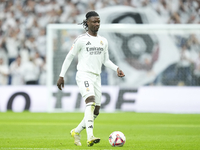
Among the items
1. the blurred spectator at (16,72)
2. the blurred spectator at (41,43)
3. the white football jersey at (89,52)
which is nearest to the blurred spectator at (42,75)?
the blurred spectator at (16,72)

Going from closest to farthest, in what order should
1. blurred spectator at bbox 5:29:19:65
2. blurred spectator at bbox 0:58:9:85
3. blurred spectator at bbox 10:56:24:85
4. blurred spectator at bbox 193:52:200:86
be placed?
blurred spectator at bbox 193:52:200:86 → blurred spectator at bbox 10:56:24:85 → blurred spectator at bbox 0:58:9:85 → blurred spectator at bbox 5:29:19:65

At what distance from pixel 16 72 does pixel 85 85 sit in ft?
38.1

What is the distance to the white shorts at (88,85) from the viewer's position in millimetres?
6633

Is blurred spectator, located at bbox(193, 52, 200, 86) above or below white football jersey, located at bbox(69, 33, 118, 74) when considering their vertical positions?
below

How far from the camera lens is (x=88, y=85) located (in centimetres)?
667

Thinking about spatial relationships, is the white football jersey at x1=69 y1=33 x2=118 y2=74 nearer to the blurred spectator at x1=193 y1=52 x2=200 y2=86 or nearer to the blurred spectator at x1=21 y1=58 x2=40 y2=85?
the blurred spectator at x1=193 y1=52 x2=200 y2=86

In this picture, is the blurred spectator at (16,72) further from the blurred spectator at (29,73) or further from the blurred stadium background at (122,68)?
the blurred spectator at (29,73)

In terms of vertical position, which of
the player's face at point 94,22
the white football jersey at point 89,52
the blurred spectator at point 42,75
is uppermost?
the player's face at point 94,22

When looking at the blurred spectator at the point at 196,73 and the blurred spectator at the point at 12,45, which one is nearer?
the blurred spectator at the point at 196,73

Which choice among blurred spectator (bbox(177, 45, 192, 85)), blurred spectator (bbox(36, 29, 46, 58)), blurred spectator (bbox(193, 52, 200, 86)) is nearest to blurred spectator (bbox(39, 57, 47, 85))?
blurred spectator (bbox(36, 29, 46, 58))

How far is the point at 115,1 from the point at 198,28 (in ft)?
18.2

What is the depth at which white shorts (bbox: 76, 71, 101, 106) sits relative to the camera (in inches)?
261

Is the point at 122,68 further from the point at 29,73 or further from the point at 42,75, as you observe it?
the point at 29,73

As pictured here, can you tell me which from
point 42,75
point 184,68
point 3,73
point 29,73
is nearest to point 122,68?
point 184,68
